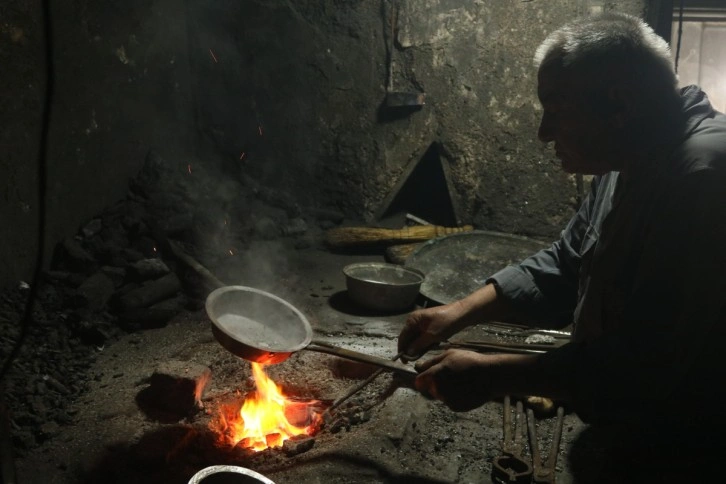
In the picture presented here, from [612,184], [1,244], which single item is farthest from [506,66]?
[1,244]

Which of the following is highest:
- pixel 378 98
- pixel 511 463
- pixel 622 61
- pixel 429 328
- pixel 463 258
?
pixel 622 61

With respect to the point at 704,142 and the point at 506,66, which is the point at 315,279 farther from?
the point at 704,142

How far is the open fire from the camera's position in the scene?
9.58ft

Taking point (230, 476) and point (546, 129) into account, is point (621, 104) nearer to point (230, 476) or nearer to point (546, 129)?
point (546, 129)

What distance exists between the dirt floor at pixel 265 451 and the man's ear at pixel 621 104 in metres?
1.58

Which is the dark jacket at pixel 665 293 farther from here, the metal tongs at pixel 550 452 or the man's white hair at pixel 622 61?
the metal tongs at pixel 550 452

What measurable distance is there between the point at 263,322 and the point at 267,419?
53 cm

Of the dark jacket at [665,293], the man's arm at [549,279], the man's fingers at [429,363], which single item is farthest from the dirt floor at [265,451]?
the dark jacket at [665,293]

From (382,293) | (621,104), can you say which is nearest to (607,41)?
(621,104)

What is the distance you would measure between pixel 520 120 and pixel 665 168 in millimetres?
4483

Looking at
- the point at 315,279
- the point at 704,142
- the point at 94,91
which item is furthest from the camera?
the point at 315,279

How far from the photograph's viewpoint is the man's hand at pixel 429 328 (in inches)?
109

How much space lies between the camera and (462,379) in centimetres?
215

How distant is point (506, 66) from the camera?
6207mm
